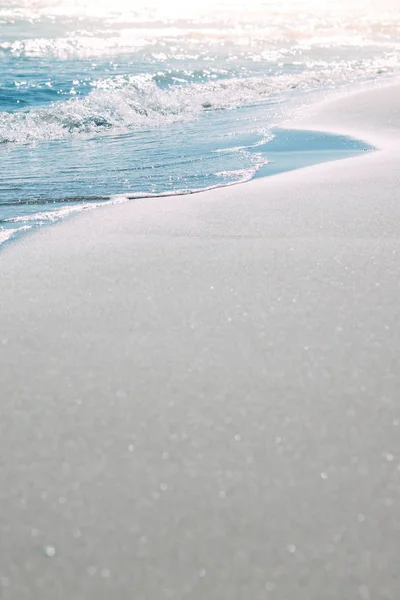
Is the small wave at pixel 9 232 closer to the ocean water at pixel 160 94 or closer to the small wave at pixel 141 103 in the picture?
the ocean water at pixel 160 94

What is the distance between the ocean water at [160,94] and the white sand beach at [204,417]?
1.06 m

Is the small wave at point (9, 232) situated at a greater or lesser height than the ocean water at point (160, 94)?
greater

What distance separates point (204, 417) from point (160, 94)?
29.5 feet

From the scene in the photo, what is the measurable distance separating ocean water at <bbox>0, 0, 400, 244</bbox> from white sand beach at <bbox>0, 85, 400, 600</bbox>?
3.48 ft

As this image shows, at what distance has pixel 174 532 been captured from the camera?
107 centimetres

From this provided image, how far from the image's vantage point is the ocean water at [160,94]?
4203 millimetres

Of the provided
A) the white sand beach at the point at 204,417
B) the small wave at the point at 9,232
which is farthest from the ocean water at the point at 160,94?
the white sand beach at the point at 204,417

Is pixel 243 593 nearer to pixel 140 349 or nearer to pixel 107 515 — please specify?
pixel 107 515

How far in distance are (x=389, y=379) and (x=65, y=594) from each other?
0.81 m

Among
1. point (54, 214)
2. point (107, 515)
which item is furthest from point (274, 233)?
point (107, 515)

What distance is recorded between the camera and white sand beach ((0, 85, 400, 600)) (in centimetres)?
102

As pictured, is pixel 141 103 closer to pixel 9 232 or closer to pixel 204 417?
pixel 9 232

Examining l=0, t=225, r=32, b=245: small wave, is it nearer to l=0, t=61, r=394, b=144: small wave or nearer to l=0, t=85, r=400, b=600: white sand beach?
l=0, t=85, r=400, b=600: white sand beach

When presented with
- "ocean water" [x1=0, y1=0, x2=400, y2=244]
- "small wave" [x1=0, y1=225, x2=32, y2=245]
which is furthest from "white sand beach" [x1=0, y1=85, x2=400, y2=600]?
"ocean water" [x1=0, y1=0, x2=400, y2=244]
